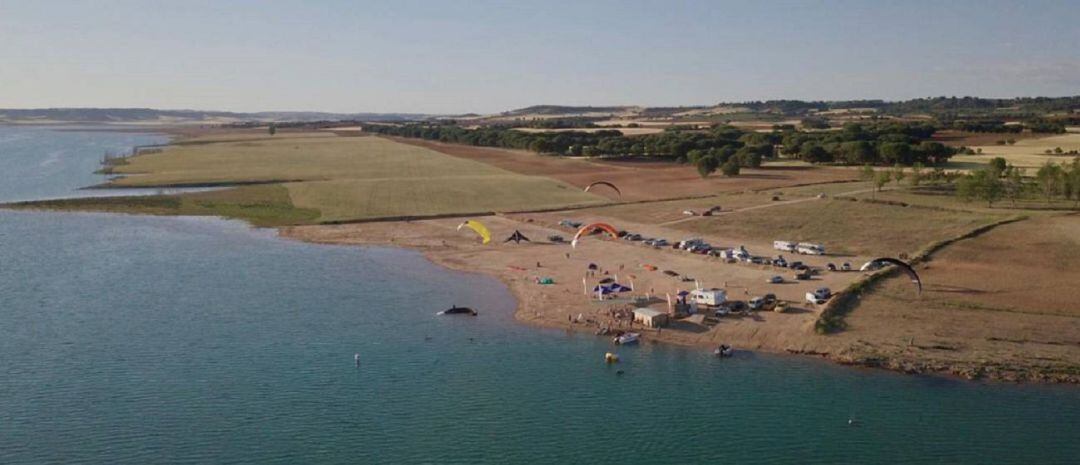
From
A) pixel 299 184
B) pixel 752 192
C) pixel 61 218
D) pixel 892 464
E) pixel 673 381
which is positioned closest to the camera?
pixel 892 464

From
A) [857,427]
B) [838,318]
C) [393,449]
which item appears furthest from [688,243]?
[393,449]

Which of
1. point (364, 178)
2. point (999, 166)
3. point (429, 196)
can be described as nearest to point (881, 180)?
point (999, 166)

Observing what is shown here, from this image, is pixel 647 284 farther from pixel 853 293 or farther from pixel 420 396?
pixel 420 396

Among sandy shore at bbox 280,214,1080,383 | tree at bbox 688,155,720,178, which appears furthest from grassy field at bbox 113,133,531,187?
sandy shore at bbox 280,214,1080,383

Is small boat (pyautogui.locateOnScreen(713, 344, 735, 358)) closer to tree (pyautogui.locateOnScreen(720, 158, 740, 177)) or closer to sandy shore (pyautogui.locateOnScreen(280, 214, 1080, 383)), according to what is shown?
sandy shore (pyautogui.locateOnScreen(280, 214, 1080, 383))

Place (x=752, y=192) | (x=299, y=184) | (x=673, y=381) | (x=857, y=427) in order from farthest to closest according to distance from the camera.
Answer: (x=299, y=184)
(x=752, y=192)
(x=673, y=381)
(x=857, y=427)

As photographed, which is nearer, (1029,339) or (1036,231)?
(1029,339)

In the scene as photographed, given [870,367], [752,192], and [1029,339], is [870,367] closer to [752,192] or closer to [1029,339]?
[1029,339]
